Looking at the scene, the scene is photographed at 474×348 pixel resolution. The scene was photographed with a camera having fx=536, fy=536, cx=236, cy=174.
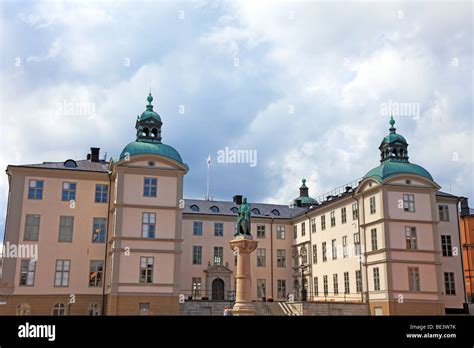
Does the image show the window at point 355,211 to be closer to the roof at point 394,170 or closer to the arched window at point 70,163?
the roof at point 394,170

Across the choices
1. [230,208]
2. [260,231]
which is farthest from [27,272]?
[260,231]

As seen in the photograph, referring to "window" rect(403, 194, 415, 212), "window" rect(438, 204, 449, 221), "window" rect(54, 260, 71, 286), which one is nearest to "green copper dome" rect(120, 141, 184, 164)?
"window" rect(54, 260, 71, 286)

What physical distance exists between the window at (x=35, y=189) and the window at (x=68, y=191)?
173cm

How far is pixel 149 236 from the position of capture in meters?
40.8

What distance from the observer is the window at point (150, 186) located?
41625mm

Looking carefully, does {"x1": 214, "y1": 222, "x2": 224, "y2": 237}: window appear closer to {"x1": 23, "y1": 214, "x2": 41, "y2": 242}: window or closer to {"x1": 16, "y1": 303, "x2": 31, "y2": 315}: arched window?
{"x1": 23, "y1": 214, "x2": 41, "y2": 242}: window

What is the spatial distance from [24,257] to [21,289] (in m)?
2.38

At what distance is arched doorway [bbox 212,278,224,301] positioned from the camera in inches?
Answer: 2109

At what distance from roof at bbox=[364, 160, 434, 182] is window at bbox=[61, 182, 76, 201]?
24.3 m

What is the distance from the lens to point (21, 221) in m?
41.3

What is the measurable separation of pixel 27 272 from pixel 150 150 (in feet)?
42.9

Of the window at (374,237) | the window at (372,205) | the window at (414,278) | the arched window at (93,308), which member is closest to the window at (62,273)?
the arched window at (93,308)

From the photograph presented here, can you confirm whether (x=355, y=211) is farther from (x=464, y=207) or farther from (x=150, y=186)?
(x=150, y=186)
